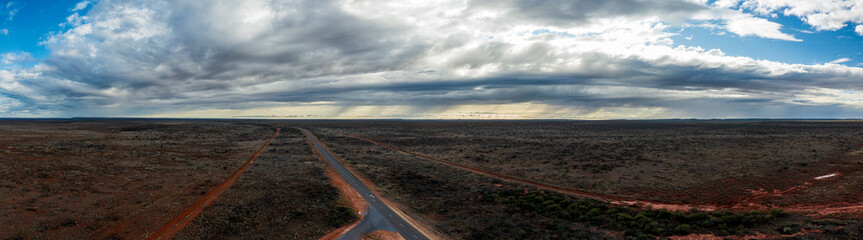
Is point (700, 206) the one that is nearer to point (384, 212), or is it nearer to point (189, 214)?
point (384, 212)

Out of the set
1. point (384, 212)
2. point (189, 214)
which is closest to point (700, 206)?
point (384, 212)

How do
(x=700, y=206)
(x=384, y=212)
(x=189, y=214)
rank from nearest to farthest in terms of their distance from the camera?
(x=189, y=214), (x=700, y=206), (x=384, y=212)

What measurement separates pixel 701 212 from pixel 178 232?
1246 inches

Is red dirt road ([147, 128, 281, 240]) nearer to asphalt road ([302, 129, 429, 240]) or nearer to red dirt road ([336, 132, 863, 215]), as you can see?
asphalt road ([302, 129, 429, 240])

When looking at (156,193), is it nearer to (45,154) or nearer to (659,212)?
(45,154)

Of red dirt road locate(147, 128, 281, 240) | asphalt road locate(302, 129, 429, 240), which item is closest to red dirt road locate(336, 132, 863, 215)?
asphalt road locate(302, 129, 429, 240)

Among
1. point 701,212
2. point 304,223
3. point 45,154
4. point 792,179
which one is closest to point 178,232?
point 304,223

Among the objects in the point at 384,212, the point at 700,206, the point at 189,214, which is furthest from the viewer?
the point at 384,212

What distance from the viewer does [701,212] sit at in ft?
71.9

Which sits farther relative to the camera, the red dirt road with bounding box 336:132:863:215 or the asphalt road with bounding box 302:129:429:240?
the asphalt road with bounding box 302:129:429:240

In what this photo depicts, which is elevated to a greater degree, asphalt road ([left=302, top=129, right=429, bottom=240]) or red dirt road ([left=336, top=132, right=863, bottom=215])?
red dirt road ([left=336, top=132, right=863, bottom=215])

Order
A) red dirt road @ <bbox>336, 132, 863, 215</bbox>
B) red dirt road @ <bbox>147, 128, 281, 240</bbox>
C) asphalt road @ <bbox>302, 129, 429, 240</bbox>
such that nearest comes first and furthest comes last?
Result: 1. red dirt road @ <bbox>147, 128, 281, 240</bbox>
2. red dirt road @ <bbox>336, 132, 863, 215</bbox>
3. asphalt road @ <bbox>302, 129, 429, 240</bbox>

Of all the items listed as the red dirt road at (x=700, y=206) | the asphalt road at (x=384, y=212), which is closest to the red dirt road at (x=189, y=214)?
the asphalt road at (x=384, y=212)

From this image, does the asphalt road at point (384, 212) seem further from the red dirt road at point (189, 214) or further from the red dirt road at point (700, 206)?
the red dirt road at point (700, 206)
